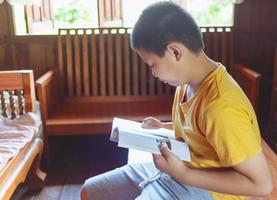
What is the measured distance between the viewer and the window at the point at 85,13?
2531mm

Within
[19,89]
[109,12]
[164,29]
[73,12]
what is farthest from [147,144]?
[73,12]

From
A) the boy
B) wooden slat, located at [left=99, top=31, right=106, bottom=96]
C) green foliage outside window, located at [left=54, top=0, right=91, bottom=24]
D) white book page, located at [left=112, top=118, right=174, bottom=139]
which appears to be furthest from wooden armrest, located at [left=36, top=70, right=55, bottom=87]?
the boy

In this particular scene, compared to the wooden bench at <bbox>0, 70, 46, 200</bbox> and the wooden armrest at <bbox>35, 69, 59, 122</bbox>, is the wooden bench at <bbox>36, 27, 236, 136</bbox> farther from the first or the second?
the wooden bench at <bbox>0, 70, 46, 200</bbox>

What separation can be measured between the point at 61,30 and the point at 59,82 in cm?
35

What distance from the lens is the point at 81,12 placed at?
9.04 feet

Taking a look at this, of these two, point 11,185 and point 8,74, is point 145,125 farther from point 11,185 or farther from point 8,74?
point 8,74

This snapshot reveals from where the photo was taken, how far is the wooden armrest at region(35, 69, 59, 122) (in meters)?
2.00

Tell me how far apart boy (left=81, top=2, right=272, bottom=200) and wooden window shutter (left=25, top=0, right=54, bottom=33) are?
1.87m

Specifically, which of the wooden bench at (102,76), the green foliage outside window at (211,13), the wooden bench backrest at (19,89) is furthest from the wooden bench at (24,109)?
the green foliage outside window at (211,13)

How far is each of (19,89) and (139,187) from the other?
40.8 inches

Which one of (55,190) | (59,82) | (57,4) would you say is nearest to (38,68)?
(59,82)

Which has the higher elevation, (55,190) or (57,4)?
(57,4)

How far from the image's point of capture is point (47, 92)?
215cm

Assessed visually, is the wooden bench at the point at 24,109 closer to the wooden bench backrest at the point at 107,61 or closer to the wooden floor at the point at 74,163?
the wooden floor at the point at 74,163
